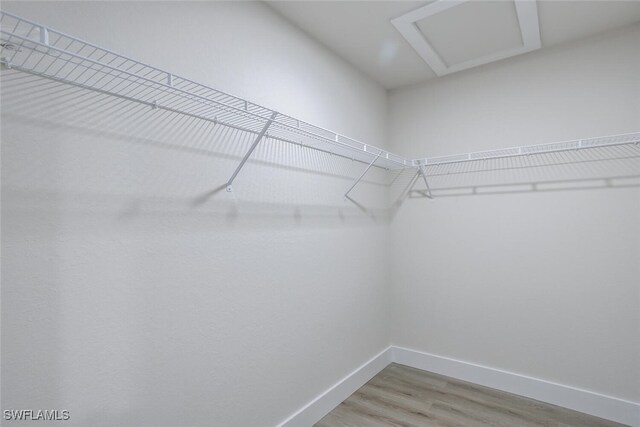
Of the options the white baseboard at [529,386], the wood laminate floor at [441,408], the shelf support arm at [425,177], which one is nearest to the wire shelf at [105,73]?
the shelf support arm at [425,177]

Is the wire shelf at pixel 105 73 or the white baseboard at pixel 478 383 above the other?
the wire shelf at pixel 105 73

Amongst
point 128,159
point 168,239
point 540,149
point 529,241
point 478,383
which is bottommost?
point 478,383

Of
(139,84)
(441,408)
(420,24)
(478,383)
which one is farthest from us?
(478,383)

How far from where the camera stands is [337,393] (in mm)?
2135

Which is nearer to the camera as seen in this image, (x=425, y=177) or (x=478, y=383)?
(x=478, y=383)

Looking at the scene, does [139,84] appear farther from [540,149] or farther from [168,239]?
[540,149]

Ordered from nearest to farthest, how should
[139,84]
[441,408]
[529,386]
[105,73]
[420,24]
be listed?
[105,73]
[139,84]
[420,24]
[441,408]
[529,386]

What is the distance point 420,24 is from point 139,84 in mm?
1582

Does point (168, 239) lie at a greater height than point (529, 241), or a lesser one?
greater

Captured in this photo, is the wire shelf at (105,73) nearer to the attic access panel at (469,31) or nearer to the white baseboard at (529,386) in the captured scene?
the attic access panel at (469,31)

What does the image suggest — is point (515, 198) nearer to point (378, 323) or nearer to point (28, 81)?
point (378, 323)

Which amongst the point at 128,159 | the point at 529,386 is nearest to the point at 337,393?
the point at 529,386

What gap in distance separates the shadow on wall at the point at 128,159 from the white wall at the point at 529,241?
1.34m

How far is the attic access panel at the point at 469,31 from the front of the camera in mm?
1762
